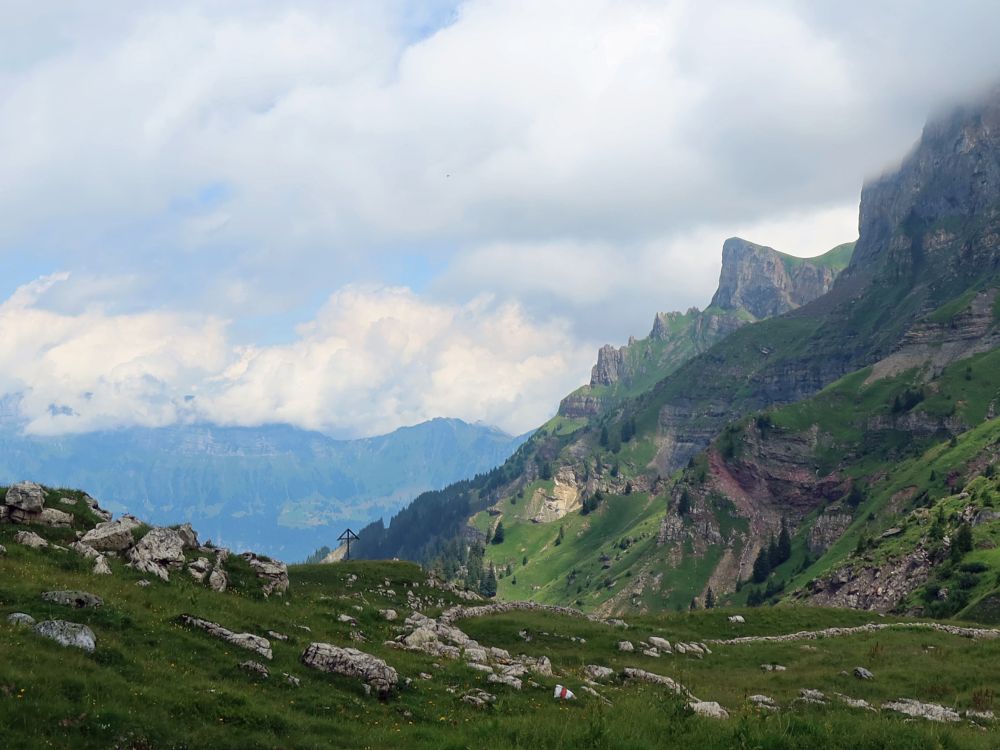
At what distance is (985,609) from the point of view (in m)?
94.9

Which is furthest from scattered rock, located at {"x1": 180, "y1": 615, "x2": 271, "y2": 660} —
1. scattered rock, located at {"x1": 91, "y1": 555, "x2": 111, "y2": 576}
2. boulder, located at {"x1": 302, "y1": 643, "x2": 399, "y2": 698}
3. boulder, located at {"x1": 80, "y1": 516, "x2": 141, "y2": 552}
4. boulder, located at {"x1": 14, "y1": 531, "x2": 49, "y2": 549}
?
boulder, located at {"x1": 80, "y1": 516, "x2": 141, "y2": 552}

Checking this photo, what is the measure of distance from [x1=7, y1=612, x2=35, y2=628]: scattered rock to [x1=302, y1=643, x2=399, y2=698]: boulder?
10307 mm

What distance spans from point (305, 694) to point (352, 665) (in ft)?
12.0

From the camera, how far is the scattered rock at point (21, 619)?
996 inches

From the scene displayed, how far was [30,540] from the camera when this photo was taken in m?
36.5

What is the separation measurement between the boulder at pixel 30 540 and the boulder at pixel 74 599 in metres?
9.03

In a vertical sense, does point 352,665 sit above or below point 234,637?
below

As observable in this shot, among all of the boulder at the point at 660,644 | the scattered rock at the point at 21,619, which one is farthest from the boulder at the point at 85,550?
the boulder at the point at 660,644

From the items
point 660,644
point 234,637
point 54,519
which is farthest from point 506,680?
point 54,519

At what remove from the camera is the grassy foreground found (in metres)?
21.3

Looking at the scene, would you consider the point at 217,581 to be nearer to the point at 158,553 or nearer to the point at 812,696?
the point at 158,553

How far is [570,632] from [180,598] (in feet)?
108

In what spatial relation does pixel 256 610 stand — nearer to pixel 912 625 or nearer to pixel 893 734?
pixel 893 734

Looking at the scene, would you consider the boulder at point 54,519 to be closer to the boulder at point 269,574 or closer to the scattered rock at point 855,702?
the boulder at point 269,574
